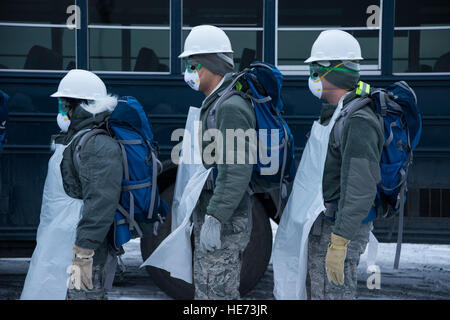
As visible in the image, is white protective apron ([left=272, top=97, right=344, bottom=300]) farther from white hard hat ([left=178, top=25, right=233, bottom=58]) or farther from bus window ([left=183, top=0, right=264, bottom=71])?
bus window ([left=183, top=0, right=264, bottom=71])

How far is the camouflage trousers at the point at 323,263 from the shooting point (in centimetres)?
297

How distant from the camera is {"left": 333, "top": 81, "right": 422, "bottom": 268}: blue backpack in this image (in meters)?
2.92

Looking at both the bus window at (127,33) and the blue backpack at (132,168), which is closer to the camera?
the blue backpack at (132,168)

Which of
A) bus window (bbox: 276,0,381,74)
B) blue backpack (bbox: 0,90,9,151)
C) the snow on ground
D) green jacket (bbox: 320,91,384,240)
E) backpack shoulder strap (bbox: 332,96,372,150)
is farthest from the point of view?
the snow on ground

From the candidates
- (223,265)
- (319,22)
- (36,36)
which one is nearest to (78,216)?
(223,265)

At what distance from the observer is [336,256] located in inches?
111

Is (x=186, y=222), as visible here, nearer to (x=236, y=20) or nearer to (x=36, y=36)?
(x=236, y=20)

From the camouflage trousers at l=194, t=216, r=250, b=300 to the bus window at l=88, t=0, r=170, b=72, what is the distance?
7.08 feet

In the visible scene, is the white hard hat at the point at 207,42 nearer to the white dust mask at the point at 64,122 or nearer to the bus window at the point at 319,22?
the white dust mask at the point at 64,122

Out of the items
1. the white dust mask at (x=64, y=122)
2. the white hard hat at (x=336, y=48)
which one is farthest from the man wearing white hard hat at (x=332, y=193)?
the white dust mask at (x=64, y=122)

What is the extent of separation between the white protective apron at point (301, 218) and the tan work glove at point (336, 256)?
188mm

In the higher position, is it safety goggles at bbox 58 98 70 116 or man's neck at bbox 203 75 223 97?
man's neck at bbox 203 75 223 97

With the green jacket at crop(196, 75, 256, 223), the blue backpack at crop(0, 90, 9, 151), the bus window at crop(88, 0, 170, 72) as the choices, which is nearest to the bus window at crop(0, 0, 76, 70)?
the bus window at crop(88, 0, 170, 72)
